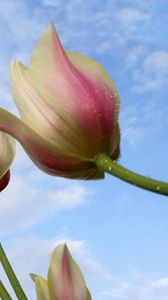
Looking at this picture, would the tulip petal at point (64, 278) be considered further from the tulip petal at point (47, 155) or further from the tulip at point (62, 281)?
the tulip petal at point (47, 155)

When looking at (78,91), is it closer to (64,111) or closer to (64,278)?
(64,111)

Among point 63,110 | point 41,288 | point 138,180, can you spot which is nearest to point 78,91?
point 63,110

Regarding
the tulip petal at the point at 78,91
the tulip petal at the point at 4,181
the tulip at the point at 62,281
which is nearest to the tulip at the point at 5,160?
the tulip petal at the point at 4,181

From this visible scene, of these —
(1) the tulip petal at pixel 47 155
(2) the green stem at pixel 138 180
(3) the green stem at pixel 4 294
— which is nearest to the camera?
(2) the green stem at pixel 138 180

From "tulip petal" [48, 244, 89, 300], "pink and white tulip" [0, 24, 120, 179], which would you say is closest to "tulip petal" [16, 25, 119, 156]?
"pink and white tulip" [0, 24, 120, 179]

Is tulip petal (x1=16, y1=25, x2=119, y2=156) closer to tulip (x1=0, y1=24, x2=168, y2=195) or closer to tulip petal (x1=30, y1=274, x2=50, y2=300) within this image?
tulip (x1=0, y1=24, x2=168, y2=195)

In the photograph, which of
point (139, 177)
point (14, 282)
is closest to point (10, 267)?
point (14, 282)

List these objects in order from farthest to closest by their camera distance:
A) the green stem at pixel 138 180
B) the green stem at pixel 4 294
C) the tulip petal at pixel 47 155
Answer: the green stem at pixel 4 294
the tulip petal at pixel 47 155
the green stem at pixel 138 180
